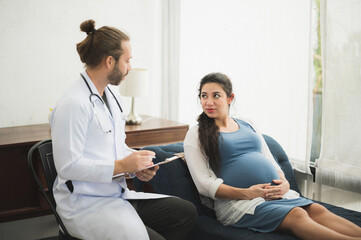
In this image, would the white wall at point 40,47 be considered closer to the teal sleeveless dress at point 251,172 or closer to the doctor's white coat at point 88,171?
the teal sleeveless dress at point 251,172

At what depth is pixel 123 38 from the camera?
6.06ft

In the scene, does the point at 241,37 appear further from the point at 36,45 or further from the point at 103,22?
the point at 36,45

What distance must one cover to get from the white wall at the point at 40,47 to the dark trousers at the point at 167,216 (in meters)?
1.91

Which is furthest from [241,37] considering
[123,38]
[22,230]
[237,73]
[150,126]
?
[22,230]

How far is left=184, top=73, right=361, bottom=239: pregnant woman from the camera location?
1.95m

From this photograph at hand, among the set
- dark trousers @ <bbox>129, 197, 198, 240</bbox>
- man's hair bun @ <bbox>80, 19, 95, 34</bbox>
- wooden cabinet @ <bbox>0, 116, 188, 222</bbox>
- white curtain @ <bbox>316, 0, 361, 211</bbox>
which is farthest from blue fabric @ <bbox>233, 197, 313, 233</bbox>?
wooden cabinet @ <bbox>0, 116, 188, 222</bbox>

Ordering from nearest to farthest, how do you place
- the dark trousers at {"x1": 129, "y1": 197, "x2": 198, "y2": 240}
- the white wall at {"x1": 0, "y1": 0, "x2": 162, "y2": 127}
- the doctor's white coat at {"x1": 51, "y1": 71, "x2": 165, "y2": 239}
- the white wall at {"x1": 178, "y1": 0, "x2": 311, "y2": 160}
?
the doctor's white coat at {"x1": 51, "y1": 71, "x2": 165, "y2": 239} < the dark trousers at {"x1": 129, "y1": 197, "x2": 198, "y2": 240} < the white wall at {"x1": 178, "y1": 0, "x2": 311, "y2": 160} < the white wall at {"x1": 0, "y1": 0, "x2": 162, "y2": 127}

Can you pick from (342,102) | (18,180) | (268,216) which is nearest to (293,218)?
(268,216)

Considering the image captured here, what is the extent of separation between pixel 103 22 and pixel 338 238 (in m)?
2.78

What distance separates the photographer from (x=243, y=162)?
2223mm

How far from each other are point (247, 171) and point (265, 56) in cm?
112

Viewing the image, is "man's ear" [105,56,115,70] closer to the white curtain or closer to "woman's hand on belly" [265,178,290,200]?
"woman's hand on belly" [265,178,290,200]

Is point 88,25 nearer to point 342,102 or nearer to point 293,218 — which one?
point 293,218

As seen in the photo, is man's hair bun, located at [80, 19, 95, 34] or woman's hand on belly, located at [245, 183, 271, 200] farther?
woman's hand on belly, located at [245, 183, 271, 200]
